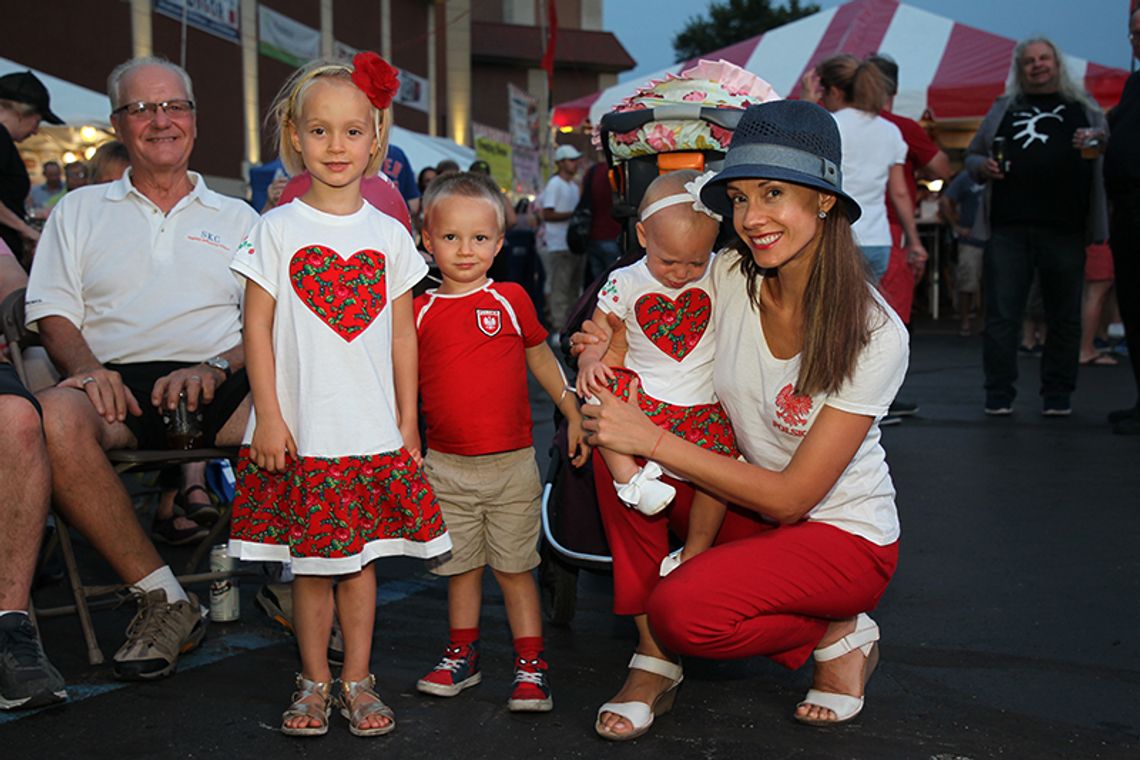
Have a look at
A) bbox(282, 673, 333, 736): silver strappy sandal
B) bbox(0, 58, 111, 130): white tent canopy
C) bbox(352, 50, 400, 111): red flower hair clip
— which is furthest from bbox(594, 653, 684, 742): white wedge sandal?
bbox(0, 58, 111, 130): white tent canopy

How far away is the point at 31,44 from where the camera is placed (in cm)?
1625

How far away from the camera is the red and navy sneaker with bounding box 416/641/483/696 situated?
3248mm

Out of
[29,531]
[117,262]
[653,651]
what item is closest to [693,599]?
[653,651]

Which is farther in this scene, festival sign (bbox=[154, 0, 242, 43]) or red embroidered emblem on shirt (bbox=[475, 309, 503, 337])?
festival sign (bbox=[154, 0, 242, 43])

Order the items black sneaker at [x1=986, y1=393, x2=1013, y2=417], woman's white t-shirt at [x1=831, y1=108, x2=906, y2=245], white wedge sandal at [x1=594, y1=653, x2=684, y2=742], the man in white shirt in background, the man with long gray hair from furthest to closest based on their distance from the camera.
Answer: the man in white shirt in background
black sneaker at [x1=986, y1=393, x2=1013, y2=417]
the man with long gray hair
woman's white t-shirt at [x1=831, y1=108, x2=906, y2=245]
white wedge sandal at [x1=594, y1=653, x2=684, y2=742]

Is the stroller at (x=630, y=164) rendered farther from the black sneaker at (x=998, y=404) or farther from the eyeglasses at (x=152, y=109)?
the black sneaker at (x=998, y=404)

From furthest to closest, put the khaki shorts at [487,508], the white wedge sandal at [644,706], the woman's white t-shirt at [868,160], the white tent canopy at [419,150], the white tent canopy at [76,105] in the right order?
1. the white tent canopy at [419,150]
2. the white tent canopy at [76,105]
3. the woman's white t-shirt at [868,160]
4. the khaki shorts at [487,508]
5. the white wedge sandal at [644,706]

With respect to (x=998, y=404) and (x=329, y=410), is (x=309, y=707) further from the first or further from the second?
(x=998, y=404)

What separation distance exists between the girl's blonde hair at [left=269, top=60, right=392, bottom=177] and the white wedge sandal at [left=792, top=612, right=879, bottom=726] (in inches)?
65.5

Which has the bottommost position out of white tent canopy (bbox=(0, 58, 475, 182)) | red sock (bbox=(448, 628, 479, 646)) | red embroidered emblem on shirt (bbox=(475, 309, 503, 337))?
red sock (bbox=(448, 628, 479, 646))

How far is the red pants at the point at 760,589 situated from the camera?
287 cm

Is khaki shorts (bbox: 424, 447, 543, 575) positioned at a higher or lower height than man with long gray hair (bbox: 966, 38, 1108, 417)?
lower

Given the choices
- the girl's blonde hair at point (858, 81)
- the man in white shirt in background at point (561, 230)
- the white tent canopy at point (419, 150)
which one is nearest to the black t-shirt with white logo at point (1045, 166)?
the girl's blonde hair at point (858, 81)

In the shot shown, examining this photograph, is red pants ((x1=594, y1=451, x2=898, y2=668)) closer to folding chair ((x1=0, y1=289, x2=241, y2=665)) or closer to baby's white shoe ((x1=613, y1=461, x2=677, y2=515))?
baby's white shoe ((x1=613, y1=461, x2=677, y2=515))
